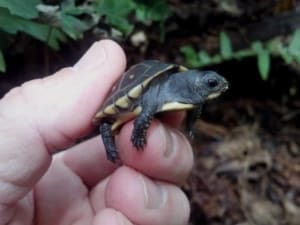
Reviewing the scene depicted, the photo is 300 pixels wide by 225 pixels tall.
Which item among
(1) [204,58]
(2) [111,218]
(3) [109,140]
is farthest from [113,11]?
(1) [204,58]

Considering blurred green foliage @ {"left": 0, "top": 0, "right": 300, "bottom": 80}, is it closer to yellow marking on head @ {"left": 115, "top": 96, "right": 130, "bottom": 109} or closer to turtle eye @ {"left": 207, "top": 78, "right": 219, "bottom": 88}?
yellow marking on head @ {"left": 115, "top": 96, "right": 130, "bottom": 109}

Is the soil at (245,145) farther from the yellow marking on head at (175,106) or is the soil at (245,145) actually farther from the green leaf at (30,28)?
the yellow marking on head at (175,106)

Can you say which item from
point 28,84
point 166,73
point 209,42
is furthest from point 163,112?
point 209,42

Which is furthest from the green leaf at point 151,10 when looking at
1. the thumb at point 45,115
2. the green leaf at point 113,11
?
the thumb at point 45,115

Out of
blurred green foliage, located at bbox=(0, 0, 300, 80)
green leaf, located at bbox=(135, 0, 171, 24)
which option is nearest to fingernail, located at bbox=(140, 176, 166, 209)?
blurred green foliage, located at bbox=(0, 0, 300, 80)

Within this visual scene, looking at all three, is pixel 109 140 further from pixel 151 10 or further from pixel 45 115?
pixel 151 10
